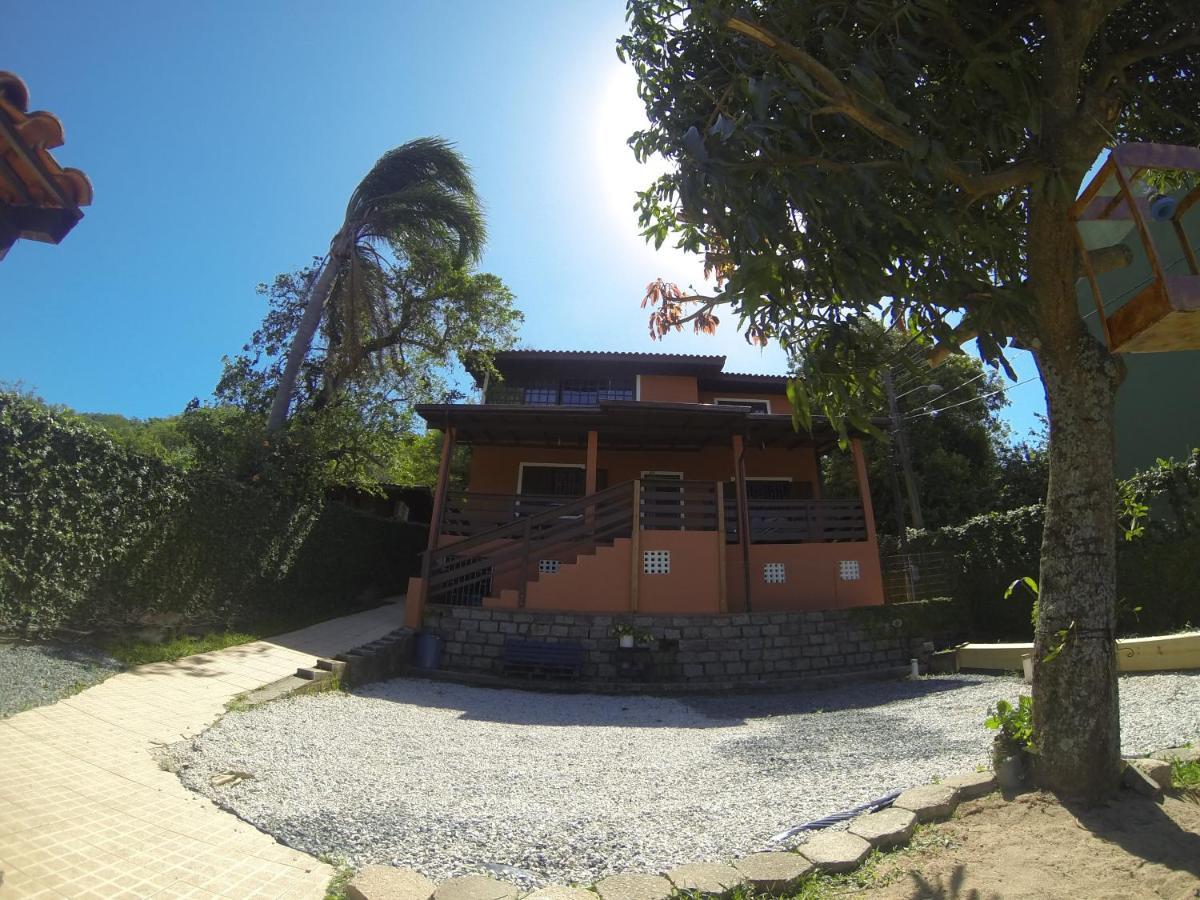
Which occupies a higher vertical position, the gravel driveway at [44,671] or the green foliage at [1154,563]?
Result: the green foliage at [1154,563]

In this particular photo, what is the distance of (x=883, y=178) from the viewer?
387 centimetres

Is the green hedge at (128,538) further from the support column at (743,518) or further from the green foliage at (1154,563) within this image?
the green foliage at (1154,563)

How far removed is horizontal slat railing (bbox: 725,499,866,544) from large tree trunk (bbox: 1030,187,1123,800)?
8.02m

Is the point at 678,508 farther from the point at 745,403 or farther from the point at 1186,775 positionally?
the point at 1186,775

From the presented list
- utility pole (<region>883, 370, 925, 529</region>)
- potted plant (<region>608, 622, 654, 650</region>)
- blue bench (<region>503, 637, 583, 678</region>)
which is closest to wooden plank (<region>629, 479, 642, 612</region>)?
potted plant (<region>608, 622, 654, 650</region>)

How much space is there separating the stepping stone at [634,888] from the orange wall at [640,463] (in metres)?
11.7

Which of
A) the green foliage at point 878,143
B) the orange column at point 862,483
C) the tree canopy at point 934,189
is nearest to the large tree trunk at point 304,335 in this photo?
the green foliage at point 878,143

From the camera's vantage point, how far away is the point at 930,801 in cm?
331

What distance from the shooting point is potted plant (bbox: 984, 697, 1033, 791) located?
3.37 meters

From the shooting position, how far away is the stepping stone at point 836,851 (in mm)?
2812

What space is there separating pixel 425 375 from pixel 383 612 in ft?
18.9

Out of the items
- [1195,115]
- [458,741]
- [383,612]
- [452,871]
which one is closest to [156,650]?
[458,741]

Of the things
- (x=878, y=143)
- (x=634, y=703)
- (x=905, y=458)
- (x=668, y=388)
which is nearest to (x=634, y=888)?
(x=878, y=143)

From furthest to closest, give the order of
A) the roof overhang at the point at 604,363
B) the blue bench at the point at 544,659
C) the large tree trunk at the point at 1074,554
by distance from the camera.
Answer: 1. the roof overhang at the point at 604,363
2. the blue bench at the point at 544,659
3. the large tree trunk at the point at 1074,554
